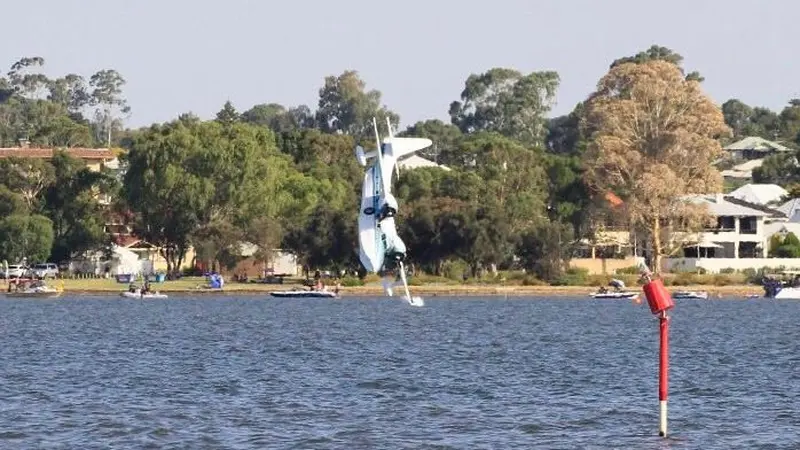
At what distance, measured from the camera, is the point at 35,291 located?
118062 mm

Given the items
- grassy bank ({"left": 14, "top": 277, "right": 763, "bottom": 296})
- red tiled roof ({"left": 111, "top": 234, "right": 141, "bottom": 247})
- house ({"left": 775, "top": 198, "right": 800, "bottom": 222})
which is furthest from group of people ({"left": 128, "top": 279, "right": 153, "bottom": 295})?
house ({"left": 775, "top": 198, "right": 800, "bottom": 222})

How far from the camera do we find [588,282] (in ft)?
407

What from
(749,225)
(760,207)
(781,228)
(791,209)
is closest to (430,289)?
(749,225)

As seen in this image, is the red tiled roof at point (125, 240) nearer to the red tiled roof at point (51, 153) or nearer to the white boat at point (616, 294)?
the red tiled roof at point (51, 153)

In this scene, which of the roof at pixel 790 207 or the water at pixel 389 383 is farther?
the roof at pixel 790 207

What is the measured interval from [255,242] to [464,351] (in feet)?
189

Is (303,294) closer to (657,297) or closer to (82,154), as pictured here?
(82,154)

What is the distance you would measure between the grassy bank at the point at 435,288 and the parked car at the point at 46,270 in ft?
21.2

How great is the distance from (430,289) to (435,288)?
13.2 inches

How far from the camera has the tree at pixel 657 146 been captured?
123375mm

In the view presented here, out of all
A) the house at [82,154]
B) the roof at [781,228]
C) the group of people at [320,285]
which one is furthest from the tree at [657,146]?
the house at [82,154]

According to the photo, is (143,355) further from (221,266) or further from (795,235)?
(795,235)

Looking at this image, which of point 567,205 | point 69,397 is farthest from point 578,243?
point 69,397

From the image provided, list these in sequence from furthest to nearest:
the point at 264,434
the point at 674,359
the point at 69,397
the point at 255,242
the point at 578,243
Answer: the point at 578,243 → the point at 255,242 → the point at 674,359 → the point at 69,397 → the point at 264,434
